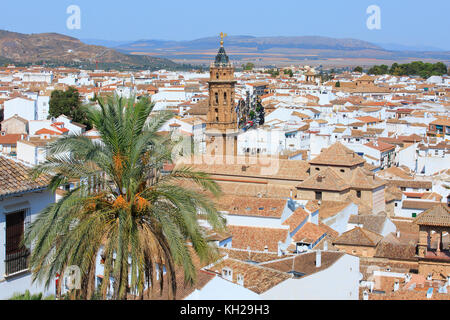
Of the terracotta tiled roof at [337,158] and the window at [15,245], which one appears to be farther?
the terracotta tiled roof at [337,158]

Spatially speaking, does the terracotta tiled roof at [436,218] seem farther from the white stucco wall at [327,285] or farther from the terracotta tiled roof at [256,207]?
the terracotta tiled roof at [256,207]

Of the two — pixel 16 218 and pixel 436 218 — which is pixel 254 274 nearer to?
pixel 436 218

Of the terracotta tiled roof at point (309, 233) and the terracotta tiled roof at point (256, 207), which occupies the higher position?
the terracotta tiled roof at point (256, 207)

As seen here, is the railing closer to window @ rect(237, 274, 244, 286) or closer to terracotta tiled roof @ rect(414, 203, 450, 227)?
window @ rect(237, 274, 244, 286)

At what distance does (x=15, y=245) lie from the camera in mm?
9414

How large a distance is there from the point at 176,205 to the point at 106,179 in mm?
1293

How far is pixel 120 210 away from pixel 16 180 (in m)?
1.67

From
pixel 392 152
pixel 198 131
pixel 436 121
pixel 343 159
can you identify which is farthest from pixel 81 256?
pixel 436 121

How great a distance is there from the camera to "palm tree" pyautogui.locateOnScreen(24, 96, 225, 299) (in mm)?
8828

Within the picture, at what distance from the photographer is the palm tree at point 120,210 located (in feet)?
29.0

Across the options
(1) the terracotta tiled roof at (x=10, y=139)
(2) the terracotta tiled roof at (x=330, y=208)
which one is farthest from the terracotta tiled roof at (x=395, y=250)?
(1) the terracotta tiled roof at (x=10, y=139)

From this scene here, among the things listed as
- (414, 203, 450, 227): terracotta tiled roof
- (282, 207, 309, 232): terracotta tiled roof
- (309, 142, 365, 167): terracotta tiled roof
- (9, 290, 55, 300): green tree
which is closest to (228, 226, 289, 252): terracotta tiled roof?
(282, 207, 309, 232): terracotta tiled roof

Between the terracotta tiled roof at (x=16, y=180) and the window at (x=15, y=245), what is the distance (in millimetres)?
401
